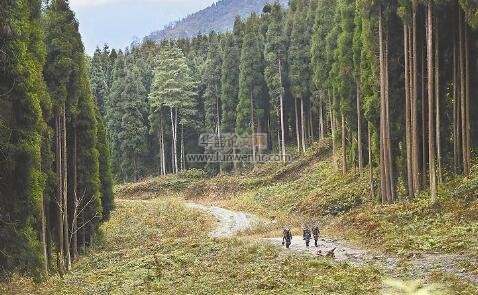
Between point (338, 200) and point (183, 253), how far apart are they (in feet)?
50.7

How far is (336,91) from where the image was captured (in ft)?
132

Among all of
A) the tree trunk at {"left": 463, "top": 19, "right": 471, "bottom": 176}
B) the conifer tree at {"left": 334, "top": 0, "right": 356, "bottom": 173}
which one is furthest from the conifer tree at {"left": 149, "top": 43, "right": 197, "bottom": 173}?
the tree trunk at {"left": 463, "top": 19, "right": 471, "bottom": 176}

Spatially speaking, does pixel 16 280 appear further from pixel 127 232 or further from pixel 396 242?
pixel 127 232

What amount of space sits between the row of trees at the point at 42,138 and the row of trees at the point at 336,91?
593 inches

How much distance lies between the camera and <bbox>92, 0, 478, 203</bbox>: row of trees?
25609mm

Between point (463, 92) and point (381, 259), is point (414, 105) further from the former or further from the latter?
point (381, 259)

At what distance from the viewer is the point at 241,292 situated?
14641mm

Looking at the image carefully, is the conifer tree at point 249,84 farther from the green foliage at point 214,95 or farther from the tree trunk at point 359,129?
the tree trunk at point 359,129

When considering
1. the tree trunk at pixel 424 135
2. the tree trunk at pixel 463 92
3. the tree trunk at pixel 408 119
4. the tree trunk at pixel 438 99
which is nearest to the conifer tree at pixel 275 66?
the tree trunk at pixel 408 119

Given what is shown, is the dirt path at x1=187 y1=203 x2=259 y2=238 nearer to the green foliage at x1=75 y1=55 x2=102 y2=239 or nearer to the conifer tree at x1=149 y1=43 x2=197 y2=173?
the green foliage at x1=75 y1=55 x2=102 y2=239

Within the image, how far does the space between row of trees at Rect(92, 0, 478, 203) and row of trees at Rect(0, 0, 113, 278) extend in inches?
593

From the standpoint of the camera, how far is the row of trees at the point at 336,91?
2561cm

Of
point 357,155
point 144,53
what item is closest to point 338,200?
point 357,155

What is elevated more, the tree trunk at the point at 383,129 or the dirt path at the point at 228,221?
the tree trunk at the point at 383,129
